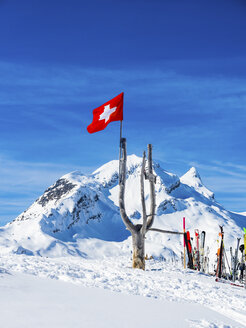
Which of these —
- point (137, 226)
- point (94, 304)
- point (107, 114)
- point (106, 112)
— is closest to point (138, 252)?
point (137, 226)

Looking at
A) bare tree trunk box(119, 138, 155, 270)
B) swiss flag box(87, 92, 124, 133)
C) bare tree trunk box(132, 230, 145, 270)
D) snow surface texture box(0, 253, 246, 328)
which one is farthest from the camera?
swiss flag box(87, 92, 124, 133)

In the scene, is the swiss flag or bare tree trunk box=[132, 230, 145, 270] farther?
the swiss flag

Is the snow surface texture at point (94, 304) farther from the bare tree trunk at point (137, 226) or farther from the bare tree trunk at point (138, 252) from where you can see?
the bare tree trunk at point (137, 226)

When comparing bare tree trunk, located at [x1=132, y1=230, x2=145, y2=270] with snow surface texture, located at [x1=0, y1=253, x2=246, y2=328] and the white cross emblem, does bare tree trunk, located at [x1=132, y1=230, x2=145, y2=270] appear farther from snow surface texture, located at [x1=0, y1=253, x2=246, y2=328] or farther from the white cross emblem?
snow surface texture, located at [x1=0, y1=253, x2=246, y2=328]

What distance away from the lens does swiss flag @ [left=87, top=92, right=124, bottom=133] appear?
2112 cm

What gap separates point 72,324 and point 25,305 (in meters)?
1.25

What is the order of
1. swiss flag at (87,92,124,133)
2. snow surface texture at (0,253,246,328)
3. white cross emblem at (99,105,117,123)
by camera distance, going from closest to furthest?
snow surface texture at (0,253,246,328)
swiss flag at (87,92,124,133)
white cross emblem at (99,105,117,123)

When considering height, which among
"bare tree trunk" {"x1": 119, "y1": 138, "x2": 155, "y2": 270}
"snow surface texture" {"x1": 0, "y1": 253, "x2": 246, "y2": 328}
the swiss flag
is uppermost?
the swiss flag

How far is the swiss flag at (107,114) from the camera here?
21.1 m

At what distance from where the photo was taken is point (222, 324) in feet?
25.5

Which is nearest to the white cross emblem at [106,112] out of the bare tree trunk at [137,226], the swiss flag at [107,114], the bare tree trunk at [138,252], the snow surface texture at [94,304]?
the swiss flag at [107,114]

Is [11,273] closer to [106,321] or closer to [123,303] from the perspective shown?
[123,303]

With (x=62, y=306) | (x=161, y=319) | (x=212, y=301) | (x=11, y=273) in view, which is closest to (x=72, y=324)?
(x=62, y=306)

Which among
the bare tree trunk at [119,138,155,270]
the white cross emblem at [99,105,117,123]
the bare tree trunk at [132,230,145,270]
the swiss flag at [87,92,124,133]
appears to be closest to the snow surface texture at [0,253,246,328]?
the bare tree trunk at [132,230,145,270]
